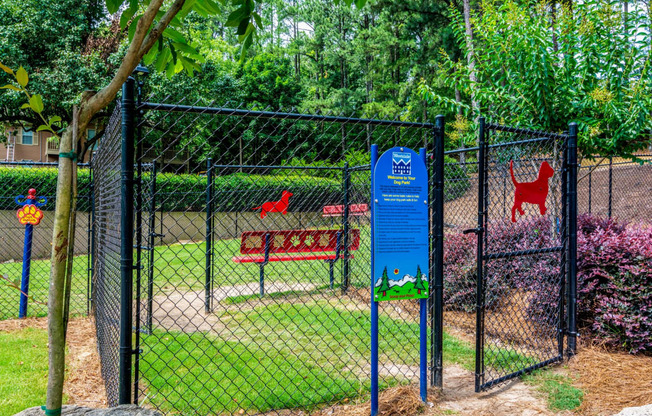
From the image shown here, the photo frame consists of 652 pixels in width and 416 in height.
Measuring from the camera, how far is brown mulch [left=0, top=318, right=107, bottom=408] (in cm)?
327

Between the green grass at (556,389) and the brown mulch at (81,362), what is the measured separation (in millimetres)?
3083

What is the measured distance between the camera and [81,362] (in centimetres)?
400

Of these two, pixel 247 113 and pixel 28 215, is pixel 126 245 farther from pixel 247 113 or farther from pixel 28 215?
pixel 28 215

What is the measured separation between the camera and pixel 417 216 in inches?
116

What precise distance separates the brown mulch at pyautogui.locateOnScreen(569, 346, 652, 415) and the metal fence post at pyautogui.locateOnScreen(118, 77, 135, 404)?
2.81 meters

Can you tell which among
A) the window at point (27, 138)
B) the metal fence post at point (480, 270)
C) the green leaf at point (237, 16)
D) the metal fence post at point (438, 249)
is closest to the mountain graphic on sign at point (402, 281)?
the metal fence post at point (438, 249)

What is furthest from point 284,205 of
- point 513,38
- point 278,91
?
point 278,91

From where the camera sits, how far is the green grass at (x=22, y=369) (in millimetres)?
3115

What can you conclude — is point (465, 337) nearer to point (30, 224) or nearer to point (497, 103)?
point (497, 103)

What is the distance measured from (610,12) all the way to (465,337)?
452cm

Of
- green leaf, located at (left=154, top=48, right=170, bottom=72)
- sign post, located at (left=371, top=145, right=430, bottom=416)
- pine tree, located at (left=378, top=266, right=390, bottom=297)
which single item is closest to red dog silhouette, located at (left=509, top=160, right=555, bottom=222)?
sign post, located at (left=371, top=145, right=430, bottom=416)

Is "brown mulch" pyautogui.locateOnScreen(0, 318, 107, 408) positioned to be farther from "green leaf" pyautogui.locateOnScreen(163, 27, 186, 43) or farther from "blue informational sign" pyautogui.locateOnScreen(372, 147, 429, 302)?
"green leaf" pyautogui.locateOnScreen(163, 27, 186, 43)

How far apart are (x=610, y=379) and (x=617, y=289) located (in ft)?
3.41

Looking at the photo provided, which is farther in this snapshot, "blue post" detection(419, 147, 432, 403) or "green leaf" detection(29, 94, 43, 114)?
"blue post" detection(419, 147, 432, 403)
